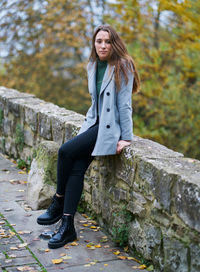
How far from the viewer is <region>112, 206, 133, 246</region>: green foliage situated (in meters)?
3.70

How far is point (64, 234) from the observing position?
149 inches

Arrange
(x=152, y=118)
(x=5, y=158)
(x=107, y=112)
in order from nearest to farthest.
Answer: (x=107, y=112), (x=5, y=158), (x=152, y=118)

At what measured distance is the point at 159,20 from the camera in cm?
1101

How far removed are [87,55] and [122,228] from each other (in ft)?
31.0

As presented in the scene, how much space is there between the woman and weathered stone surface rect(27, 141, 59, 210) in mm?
630

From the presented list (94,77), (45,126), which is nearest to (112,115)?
(94,77)

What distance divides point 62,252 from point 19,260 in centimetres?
36

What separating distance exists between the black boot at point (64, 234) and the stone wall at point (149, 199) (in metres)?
0.35

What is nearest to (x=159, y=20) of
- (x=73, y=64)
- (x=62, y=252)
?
(x=73, y=64)

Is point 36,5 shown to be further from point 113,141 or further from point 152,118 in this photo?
point 113,141

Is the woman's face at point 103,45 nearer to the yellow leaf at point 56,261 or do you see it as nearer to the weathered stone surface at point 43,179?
the weathered stone surface at point 43,179

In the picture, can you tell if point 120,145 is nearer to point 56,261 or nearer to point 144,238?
point 144,238

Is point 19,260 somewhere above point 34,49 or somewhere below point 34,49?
below

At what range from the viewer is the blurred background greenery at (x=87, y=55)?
395 inches
